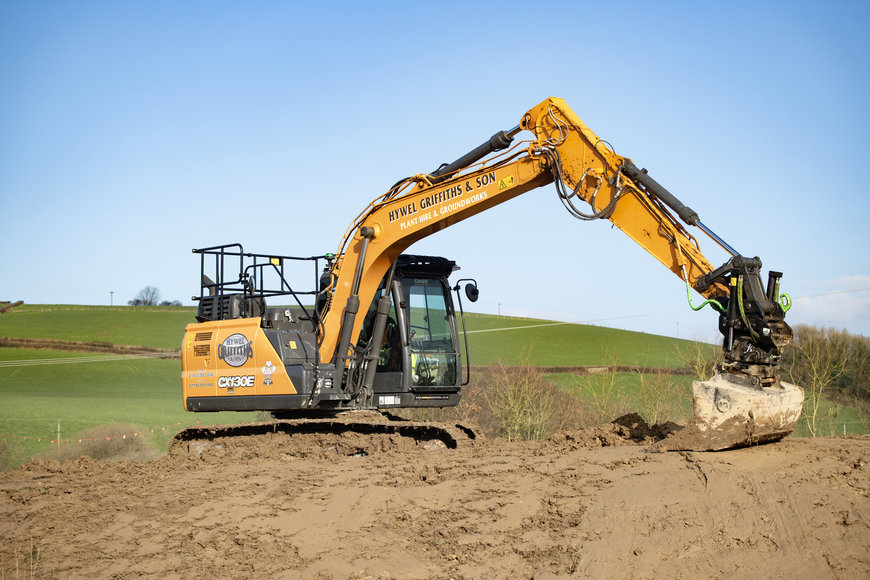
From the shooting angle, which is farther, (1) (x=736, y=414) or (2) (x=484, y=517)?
(1) (x=736, y=414)

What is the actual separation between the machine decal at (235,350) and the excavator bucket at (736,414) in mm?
5907

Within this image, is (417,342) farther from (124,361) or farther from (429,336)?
(124,361)

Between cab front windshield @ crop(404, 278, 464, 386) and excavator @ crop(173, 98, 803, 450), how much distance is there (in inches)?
0.6

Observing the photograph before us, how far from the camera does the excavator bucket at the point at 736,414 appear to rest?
22.2ft

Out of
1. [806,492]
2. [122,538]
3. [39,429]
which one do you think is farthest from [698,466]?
[39,429]

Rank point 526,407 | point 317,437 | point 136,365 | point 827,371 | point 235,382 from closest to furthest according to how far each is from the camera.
Answer: point 235,382 < point 317,437 < point 827,371 < point 526,407 < point 136,365

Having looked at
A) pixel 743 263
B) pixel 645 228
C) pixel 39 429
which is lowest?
pixel 39 429

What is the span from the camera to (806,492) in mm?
5715

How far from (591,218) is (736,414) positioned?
→ 8.42ft

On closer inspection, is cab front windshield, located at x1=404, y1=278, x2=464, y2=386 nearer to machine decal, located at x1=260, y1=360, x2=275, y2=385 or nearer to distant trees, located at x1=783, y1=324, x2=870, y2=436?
machine decal, located at x1=260, y1=360, x2=275, y2=385

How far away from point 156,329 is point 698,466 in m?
46.8

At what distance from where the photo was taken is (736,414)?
6.79 metres

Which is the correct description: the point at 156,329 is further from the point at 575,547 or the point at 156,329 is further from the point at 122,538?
the point at 575,547

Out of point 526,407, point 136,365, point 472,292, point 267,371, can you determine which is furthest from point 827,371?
point 136,365
